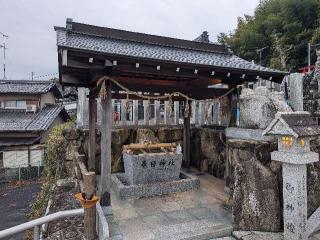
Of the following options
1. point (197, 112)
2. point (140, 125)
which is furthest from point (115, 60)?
point (197, 112)

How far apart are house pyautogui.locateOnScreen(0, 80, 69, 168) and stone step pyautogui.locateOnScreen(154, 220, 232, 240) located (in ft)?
62.8

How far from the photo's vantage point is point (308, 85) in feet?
29.3

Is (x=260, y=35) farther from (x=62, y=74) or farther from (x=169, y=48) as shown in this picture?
(x=62, y=74)

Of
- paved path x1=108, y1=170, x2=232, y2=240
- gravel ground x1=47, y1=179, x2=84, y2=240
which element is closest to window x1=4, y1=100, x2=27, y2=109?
gravel ground x1=47, y1=179, x2=84, y2=240

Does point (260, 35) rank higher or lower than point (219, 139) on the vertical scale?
higher

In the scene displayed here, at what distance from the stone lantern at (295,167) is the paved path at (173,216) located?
129cm

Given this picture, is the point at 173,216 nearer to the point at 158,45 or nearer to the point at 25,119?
the point at 158,45

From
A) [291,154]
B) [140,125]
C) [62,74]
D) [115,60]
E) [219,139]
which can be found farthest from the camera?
[140,125]

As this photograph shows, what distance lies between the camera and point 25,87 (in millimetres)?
27594

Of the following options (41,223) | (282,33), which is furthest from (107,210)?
(282,33)

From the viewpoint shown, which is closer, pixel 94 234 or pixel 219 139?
pixel 94 234

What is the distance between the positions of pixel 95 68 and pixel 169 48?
4.12 metres

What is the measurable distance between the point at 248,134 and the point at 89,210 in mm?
3994

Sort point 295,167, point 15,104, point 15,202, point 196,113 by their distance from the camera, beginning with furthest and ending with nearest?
point 15,104, point 15,202, point 196,113, point 295,167
